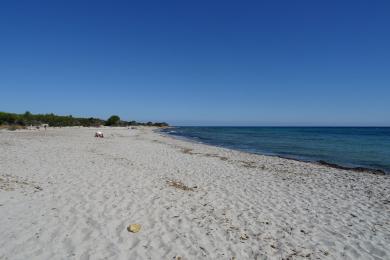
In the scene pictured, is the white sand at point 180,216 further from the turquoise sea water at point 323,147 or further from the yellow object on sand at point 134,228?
the turquoise sea water at point 323,147

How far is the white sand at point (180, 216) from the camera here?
16.5 ft

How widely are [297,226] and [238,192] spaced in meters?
3.05

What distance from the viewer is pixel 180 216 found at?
663cm

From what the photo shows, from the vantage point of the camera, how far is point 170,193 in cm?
856

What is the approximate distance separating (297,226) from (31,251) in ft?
18.2

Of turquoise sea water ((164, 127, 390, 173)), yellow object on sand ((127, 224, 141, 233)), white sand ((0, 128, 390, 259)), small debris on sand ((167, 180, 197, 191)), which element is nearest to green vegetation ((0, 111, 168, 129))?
turquoise sea water ((164, 127, 390, 173))

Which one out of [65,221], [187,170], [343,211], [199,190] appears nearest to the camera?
[65,221]

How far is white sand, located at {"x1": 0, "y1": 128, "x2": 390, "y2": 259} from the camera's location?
5035mm

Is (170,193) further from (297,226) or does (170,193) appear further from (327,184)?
(327,184)

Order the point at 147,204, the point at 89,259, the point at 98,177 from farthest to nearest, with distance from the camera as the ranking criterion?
the point at 98,177 < the point at 147,204 < the point at 89,259

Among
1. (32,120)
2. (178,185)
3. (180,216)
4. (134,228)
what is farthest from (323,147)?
(32,120)

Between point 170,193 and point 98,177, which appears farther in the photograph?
point 98,177

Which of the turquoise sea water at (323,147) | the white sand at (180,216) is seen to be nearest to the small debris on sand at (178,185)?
the white sand at (180,216)

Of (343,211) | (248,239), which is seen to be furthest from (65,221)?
(343,211)
